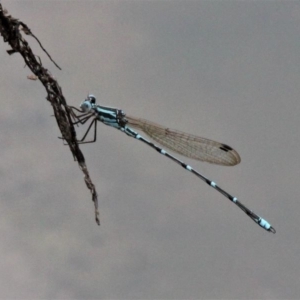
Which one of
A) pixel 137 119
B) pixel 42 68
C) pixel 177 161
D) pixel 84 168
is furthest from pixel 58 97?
pixel 177 161

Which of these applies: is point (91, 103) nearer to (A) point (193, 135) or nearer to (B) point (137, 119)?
(B) point (137, 119)

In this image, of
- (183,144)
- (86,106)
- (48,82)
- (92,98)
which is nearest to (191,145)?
(183,144)

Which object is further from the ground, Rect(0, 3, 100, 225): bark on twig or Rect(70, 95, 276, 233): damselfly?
Rect(70, 95, 276, 233): damselfly

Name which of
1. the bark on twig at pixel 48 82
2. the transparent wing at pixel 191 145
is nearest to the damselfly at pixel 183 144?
the transparent wing at pixel 191 145

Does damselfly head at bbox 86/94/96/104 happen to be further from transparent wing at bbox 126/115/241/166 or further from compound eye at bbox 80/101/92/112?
transparent wing at bbox 126/115/241/166

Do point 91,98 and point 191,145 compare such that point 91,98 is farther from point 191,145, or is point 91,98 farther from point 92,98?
point 191,145

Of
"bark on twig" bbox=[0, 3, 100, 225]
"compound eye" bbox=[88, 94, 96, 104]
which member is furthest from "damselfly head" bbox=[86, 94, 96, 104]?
"bark on twig" bbox=[0, 3, 100, 225]
